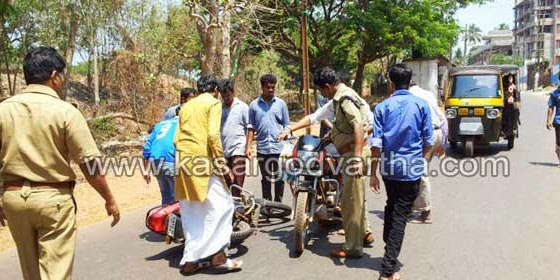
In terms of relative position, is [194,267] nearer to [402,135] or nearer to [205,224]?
[205,224]

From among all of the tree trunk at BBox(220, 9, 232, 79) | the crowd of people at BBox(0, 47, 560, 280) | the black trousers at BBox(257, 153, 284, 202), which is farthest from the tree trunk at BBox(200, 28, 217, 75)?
the black trousers at BBox(257, 153, 284, 202)

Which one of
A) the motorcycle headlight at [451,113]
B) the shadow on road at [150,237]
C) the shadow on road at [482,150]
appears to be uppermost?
the motorcycle headlight at [451,113]

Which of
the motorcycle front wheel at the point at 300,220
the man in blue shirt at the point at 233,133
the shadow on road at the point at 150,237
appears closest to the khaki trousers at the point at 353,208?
the motorcycle front wheel at the point at 300,220

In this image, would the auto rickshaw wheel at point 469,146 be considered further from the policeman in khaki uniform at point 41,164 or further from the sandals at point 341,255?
the policeman in khaki uniform at point 41,164

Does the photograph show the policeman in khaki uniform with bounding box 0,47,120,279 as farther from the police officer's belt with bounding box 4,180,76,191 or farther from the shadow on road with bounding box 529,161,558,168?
the shadow on road with bounding box 529,161,558,168

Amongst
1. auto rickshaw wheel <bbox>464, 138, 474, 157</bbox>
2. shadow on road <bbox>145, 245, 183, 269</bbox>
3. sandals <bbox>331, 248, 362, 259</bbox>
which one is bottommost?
shadow on road <bbox>145, 245, 183, 269</bbox>

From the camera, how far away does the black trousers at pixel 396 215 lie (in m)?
4.35

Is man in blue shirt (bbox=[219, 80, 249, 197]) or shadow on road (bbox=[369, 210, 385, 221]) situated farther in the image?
shadow on road (bbox=[369, 210, 385, 221])

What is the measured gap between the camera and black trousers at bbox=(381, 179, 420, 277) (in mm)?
4352

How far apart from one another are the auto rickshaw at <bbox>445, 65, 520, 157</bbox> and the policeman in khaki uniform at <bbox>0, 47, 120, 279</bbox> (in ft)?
31.2

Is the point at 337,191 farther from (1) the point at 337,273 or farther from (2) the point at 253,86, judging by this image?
(2) the point at 253,86

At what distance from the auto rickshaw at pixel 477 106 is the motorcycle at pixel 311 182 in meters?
6.47

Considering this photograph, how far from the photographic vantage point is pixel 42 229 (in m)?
3.21

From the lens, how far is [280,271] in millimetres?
4793
